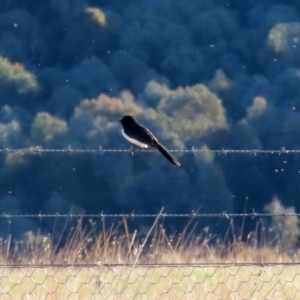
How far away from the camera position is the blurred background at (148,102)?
1580cm

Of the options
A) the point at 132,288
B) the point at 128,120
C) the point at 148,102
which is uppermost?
the point at 128,120

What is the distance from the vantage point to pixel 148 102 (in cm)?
1670

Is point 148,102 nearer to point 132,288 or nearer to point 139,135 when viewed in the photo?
point 139,135

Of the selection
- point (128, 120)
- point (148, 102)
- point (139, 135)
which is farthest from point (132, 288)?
point (148, 102)

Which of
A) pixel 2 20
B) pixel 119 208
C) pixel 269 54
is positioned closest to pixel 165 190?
pixel 119 208

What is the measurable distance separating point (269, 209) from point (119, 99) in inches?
140

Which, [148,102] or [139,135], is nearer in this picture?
[139,135]

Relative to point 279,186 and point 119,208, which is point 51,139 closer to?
point 119,208

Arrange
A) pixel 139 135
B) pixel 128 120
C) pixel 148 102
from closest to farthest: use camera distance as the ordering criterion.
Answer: pixel 139 135 → pixel 128 120 → pixel 148 102

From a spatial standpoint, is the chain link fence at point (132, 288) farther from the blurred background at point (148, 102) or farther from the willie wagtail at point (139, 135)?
the blurred background at point (148, 102)

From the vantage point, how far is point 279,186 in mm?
15930

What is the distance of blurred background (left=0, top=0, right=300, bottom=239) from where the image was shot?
51.8ft

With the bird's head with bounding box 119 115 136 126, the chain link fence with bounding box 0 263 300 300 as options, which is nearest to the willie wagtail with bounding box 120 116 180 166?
the bird's head with bounding box 119 115 136 126

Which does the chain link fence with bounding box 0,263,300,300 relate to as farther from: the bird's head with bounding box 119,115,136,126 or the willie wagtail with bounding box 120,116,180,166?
the bird's head with bounding box 119,115,136,126
